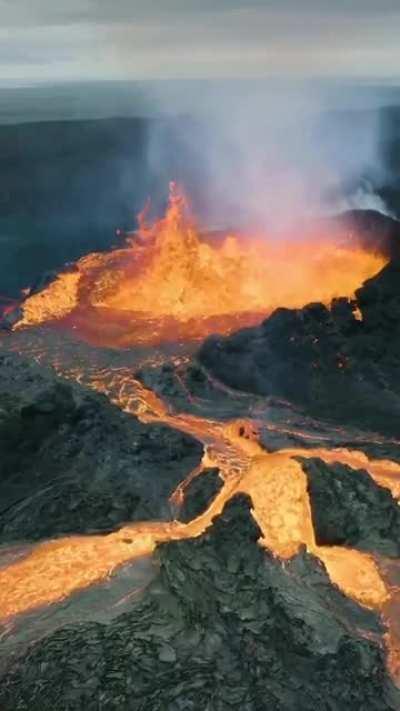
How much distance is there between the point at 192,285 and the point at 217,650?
83.7 ft

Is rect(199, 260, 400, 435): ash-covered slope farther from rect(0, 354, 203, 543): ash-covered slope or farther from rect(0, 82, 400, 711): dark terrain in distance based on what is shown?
rect(0, 354, 203, 543): ash-covered slope

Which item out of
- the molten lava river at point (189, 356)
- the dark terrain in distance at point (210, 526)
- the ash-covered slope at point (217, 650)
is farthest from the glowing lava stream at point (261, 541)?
the ash-covered slope at point (217, 650)

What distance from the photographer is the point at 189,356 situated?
3353cm

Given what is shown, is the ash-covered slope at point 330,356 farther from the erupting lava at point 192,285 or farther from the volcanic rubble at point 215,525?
the erupting lava at point 192,285

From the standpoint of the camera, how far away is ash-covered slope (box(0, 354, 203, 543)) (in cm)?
2338

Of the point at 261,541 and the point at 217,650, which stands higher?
the point at 261,541

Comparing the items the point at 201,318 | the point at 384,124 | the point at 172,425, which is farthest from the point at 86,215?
the point at 384,124

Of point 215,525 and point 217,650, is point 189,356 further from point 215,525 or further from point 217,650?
point 217,650

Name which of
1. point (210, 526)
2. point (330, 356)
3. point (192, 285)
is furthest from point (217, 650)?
point (192, 285)

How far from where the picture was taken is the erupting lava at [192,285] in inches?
1480

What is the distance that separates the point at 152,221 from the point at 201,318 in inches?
1375

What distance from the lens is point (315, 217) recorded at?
172ft

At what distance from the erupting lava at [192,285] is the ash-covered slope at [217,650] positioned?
677 inches

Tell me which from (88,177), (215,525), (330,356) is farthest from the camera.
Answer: (88,177)
